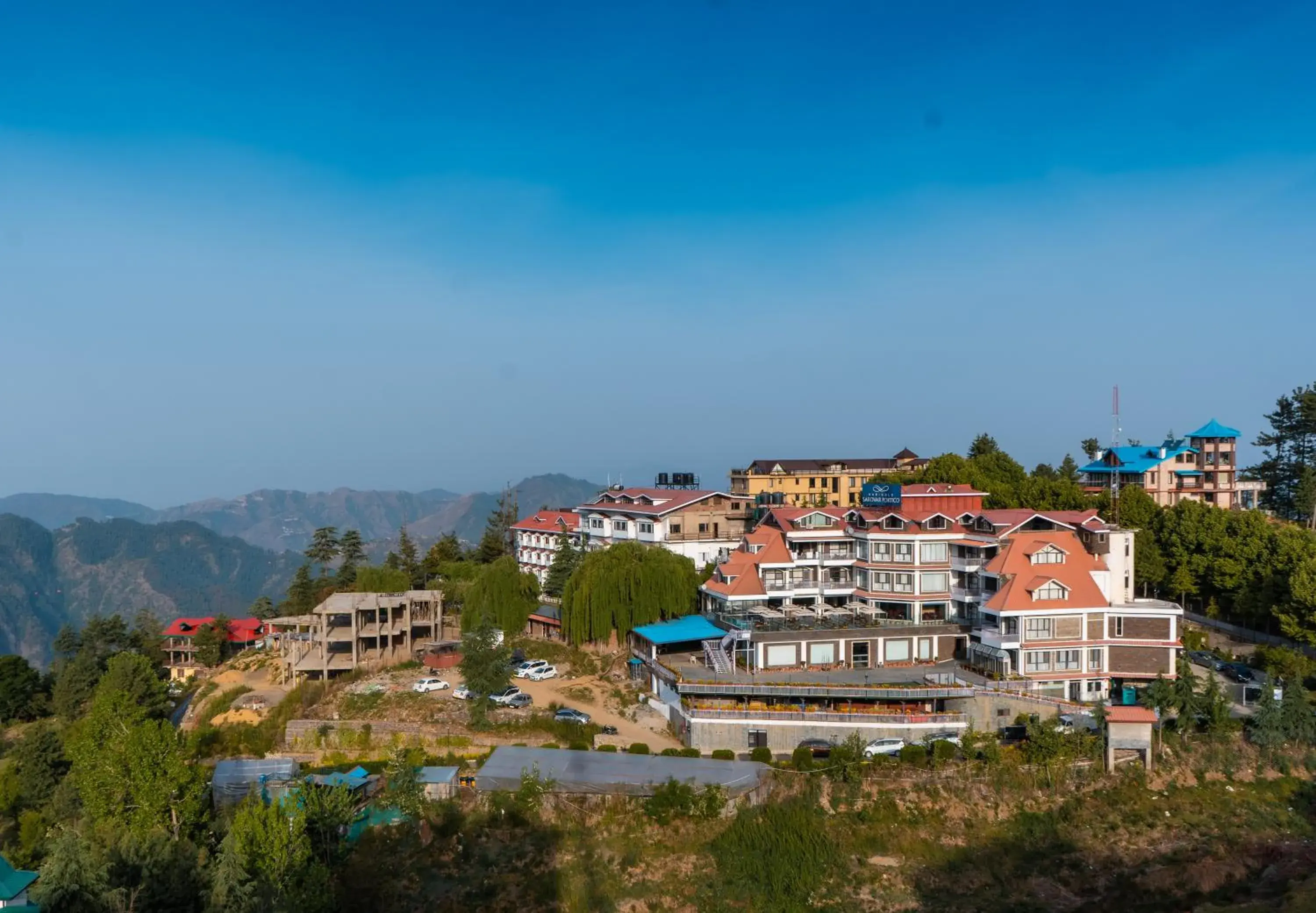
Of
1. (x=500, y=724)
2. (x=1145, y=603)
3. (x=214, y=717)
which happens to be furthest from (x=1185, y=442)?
(x=214, y=717)

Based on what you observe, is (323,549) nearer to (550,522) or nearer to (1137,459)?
(550,522)

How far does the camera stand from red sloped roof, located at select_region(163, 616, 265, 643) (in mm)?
68062

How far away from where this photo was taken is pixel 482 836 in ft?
100

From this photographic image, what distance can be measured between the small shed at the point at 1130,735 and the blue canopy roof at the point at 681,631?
54.7ft

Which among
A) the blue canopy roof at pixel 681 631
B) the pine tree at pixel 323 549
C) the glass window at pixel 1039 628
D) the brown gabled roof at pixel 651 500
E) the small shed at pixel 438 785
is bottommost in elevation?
the small shed at pixel 438 785

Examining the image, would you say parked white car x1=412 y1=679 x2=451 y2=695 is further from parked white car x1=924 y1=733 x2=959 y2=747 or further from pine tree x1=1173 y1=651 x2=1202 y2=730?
pine tree x1=1173 y1=651 x2=1202 y2=730

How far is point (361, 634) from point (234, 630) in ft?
87.5

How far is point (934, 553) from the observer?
44.2 m

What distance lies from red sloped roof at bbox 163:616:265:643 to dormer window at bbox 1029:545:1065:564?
54916 mm

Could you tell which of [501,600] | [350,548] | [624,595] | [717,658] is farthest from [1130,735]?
[350,548]

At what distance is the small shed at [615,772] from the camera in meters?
31.4

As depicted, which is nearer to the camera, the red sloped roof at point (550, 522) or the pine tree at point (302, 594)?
the pine tree at point (302, 594)

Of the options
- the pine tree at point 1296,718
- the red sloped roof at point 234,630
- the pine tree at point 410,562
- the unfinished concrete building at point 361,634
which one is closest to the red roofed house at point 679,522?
the unfinished concrete building at point 361,634

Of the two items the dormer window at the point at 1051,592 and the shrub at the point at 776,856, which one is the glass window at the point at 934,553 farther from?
the shrub at the point at 776,856
